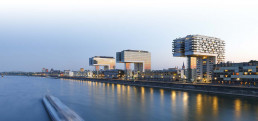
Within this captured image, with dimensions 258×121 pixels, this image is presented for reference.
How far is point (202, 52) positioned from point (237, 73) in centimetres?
4107

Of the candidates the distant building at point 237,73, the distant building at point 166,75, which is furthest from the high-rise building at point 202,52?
the distant building at point 237,73

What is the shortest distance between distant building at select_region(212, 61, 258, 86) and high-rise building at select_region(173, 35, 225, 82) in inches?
1127

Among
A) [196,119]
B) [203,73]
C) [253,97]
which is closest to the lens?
[196,119]

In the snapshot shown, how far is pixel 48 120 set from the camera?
37.2 m

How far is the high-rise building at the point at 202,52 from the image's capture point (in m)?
125

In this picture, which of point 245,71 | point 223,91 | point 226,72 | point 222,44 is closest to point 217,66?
point 226,72

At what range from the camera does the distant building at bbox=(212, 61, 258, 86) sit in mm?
80000

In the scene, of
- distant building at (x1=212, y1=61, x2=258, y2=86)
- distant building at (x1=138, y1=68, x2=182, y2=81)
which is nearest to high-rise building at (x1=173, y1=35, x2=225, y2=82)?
distant building at (x1=138, y1=68, x2=182, y2=81)

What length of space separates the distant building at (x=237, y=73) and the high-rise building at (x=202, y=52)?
2862cm

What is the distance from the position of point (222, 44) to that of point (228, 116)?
11525cm

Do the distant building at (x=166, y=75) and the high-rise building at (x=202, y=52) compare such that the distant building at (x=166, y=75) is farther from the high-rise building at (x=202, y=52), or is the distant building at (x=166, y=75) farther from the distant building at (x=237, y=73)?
the distant building at (x=237, y=73)

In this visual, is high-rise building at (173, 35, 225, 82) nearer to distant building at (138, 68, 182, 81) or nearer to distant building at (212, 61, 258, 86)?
distant building at (138, 68, 182, 81)

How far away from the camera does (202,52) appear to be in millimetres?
126062

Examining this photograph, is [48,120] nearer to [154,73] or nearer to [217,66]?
[217,66]
